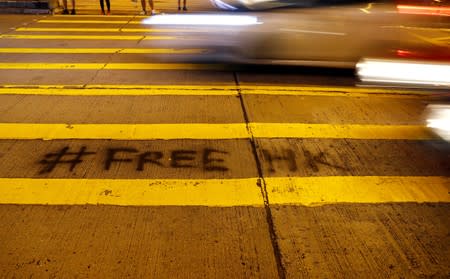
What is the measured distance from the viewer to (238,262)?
3.21 meters

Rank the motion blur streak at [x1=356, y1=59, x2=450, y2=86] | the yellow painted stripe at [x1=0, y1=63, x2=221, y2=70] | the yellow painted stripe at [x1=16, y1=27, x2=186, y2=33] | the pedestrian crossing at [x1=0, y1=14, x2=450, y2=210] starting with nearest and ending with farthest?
the pedestrian crossing at [x1=0, y1=14, x2=450, y2=210] → the motion blur streak at [x1=356, y1=59, x2=450, y2=86] → the yellow painted stripe at [x1=0, y1=63, x2=221, y2=70] → the yellow painted stripe at [x1=16, y1=27, x2=186, y2=33]

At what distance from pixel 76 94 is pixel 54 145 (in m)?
1.81

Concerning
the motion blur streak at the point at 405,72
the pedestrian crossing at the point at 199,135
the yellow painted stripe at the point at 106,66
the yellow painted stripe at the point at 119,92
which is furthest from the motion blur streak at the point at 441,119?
the yellow painted stripe at the point at 106,66

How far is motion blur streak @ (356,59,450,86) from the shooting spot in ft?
22.1

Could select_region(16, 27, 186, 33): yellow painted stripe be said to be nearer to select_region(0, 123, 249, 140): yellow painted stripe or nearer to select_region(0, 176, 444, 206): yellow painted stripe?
select_region(0, 123, 249, 140): yellow painted stripe

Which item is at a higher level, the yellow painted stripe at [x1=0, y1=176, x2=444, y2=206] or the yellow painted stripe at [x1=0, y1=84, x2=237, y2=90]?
the yellow painted stripe at [x1=0, y1=84, x2=237, y2=90]

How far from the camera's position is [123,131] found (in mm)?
5336

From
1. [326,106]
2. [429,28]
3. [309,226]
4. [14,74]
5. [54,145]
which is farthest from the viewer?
[14,74]

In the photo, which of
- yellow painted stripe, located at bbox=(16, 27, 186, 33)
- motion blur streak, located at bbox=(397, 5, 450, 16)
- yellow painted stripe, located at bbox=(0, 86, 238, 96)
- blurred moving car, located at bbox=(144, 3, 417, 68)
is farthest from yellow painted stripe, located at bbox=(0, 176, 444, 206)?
yellow painted stripe, located at bbox=(16, 27, 186, 33)

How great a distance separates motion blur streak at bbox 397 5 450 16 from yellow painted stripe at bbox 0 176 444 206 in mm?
3650

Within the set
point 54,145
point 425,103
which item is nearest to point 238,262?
point 54,145

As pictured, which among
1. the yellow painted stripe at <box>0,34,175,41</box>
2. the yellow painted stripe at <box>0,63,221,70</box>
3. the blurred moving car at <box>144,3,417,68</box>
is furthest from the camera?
the yellow painted stripe at <box>0,34,175,41</box>

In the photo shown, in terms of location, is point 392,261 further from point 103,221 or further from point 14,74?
point 14,74

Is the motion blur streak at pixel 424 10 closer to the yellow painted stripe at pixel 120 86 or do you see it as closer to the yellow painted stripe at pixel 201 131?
the yellow painted stripe at pixel 201 131
